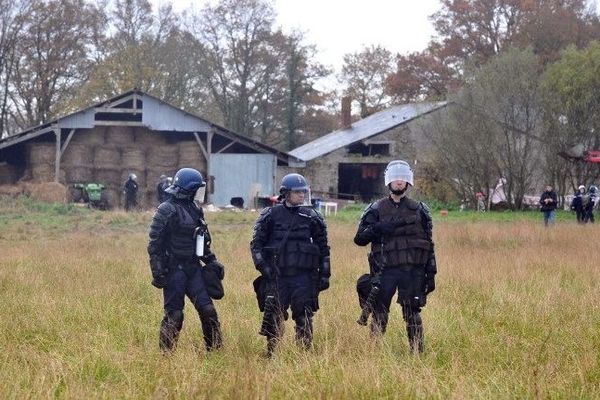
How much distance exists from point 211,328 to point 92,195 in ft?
88.9

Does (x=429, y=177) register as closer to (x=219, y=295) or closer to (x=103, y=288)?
→ (x=103, y=288)

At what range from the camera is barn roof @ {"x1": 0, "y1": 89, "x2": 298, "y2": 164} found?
3441 centimetres

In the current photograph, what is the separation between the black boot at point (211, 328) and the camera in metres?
7.25

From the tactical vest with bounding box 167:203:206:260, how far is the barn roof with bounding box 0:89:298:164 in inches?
1087

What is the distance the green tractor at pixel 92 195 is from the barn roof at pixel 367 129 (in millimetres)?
9781

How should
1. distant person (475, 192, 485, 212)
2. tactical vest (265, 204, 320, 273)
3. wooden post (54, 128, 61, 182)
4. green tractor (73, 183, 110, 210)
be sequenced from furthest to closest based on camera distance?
wooden post (54, 128, 61, 182), distant person (475, 192, 485, 212), green tractor (73, 183, 110, 210), tactical vest (265, 204, 320, 273)

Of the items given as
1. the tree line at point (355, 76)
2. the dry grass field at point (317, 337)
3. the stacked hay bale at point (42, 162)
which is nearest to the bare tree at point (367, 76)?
the tree line at point (355, 76)

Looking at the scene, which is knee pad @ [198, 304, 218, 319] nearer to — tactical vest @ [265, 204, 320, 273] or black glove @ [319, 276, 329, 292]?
tactical vest @ [265, 204, 320, 273]

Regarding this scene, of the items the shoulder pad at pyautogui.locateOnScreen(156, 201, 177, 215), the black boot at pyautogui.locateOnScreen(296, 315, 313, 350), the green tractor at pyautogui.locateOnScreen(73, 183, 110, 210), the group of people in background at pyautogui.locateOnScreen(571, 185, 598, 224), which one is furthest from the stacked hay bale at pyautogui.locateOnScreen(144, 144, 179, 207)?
the black boot at pyautogui.locateOnScreen(296, 315, 313, 350)

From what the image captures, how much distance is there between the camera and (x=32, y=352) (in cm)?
684

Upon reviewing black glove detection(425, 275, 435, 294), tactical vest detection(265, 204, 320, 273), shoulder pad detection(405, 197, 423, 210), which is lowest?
black glove detection(425, 275, 435, 294)

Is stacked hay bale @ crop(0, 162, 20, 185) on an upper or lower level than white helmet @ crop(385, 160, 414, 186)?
upper

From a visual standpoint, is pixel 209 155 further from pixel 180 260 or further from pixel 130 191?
pixel 180 260

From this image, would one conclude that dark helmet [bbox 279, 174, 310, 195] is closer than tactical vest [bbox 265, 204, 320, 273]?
No
